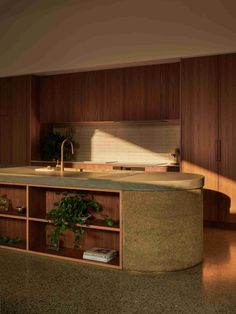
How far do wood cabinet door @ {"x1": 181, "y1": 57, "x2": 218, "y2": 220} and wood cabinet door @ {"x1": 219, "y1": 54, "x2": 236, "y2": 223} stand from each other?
0.08 metres

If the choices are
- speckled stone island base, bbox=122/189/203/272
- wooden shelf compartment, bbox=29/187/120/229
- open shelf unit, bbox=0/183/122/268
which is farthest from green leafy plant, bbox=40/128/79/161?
speckled stone island base, bbox=122/189/203/272

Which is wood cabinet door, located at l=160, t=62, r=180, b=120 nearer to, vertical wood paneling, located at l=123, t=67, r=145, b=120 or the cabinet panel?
vertical wood paneling, located at l=123, t=67, r=145, b=120

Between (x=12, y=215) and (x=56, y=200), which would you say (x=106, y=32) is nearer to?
(x=56, y=200)

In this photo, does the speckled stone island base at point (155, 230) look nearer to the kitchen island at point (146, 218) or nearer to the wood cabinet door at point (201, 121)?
the kitchen island at point (146, 218)

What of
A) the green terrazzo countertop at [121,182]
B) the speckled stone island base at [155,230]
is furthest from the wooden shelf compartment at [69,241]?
the green terrazzo countertop at [121,182]

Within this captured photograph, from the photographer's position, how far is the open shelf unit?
3279 millimetres

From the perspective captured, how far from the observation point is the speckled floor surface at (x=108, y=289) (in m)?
2.37

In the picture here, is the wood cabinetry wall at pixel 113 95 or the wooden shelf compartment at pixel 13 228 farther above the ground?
the wood cabinetry wall at pixel 113 95

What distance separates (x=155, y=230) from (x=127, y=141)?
10.9ft

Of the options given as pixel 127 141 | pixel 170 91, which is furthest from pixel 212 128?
pixel 127 141

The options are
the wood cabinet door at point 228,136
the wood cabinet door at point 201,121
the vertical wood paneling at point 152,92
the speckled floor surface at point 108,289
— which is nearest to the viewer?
the speckled floor surface at point 108,289

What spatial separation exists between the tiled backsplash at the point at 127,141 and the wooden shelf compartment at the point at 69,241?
8.78ft

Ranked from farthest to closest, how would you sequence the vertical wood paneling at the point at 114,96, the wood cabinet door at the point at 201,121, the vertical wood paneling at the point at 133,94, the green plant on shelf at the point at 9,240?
the vertical wood paneling at the point at 114,96, the vertical wood paneling at the point at 133,94, the wood cabinet door at the point at 201,121, the green plant on shelf at the point at 9,240

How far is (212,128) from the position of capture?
191 inches
